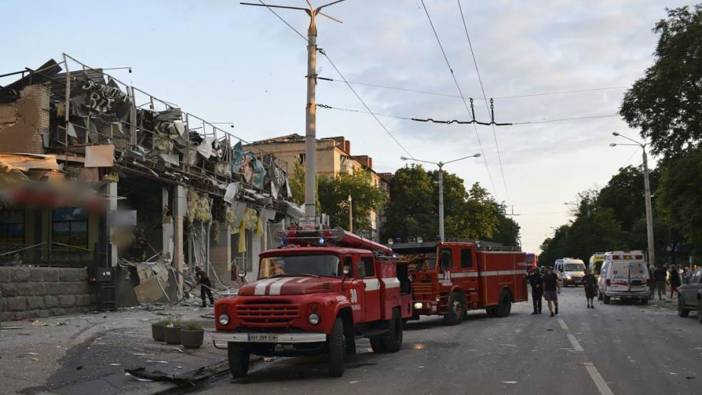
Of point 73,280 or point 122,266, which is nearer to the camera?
point 73,280

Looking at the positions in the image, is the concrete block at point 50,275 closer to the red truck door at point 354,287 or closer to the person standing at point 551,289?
the red truck door at point 354,287

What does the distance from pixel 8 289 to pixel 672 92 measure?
80.0ft

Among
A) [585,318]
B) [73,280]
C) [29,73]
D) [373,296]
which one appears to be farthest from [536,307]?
[29,73]

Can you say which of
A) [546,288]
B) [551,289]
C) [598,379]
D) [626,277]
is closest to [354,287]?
[598,379]

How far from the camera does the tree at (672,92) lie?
27000 millimetres

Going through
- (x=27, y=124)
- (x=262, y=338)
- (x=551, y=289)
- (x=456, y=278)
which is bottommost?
(x=551, y=289)

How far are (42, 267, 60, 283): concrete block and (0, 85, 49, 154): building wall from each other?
4790mm

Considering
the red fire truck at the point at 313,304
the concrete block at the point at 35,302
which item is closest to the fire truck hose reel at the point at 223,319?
the red fire truck at the point at 313,304

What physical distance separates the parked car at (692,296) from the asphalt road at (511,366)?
10.3 feet

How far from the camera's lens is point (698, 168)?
86.9ft

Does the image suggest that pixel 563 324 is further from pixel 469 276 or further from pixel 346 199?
pixel 346 199

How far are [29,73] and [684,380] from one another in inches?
803

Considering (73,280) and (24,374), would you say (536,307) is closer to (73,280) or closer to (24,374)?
(73,280)

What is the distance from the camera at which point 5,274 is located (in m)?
17.1
